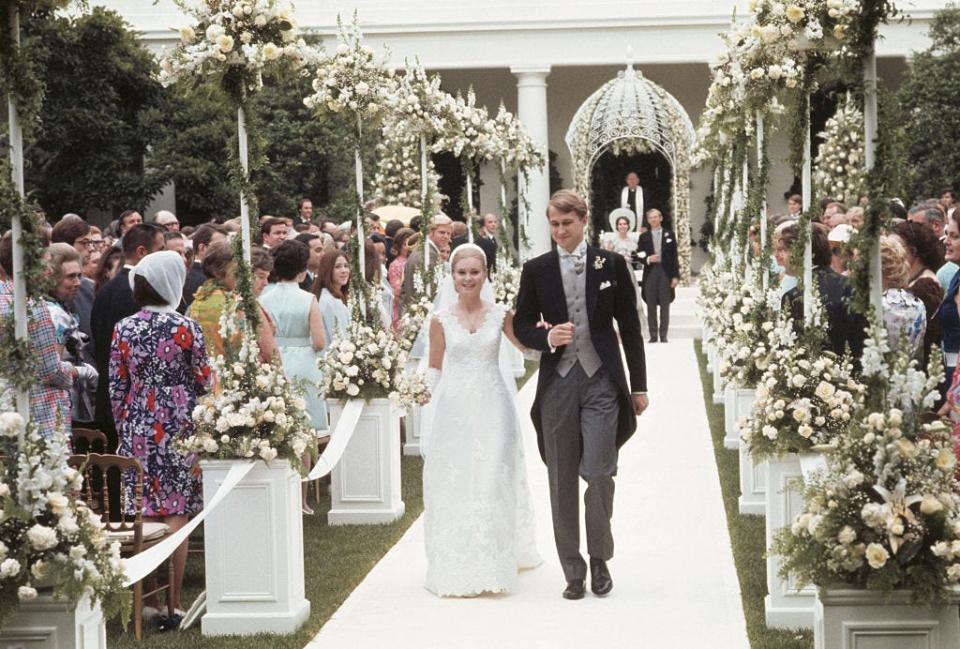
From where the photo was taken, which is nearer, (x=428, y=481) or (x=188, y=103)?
(x=428, y=481)

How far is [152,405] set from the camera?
7719 mm

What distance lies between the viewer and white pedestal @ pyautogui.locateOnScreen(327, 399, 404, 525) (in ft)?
35.1

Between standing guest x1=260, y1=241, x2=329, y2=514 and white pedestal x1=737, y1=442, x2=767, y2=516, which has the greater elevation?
standing guest x1=260, y1=241, x2=329, y2=514

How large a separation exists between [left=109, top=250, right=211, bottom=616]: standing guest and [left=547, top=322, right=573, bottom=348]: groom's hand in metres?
1.83

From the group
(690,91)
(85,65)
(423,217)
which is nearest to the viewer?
(423,217)

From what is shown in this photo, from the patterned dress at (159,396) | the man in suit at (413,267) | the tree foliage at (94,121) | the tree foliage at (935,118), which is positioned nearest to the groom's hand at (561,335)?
the patterned dress at (159,396)

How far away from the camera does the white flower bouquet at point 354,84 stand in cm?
1181

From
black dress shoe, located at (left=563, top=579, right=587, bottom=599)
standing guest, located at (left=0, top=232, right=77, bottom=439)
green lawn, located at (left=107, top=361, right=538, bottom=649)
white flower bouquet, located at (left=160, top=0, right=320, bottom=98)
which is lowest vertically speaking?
green lawn, located at (left=107, top=361, right=538, bottom=649)

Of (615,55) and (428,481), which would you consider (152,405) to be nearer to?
(428,481)

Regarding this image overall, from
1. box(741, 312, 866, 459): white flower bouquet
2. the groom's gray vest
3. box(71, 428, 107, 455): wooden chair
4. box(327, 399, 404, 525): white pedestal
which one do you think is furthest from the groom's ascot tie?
box(327, 399, 404, 525): white pedestal

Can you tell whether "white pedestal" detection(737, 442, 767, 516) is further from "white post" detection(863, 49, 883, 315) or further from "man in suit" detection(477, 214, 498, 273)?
"man in suit" detection(477, 214, 498, 273)

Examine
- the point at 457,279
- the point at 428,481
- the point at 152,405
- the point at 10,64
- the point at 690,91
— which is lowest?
the point at 428,481

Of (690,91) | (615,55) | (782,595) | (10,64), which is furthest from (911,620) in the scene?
(690,91)

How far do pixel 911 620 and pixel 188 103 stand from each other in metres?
27.3
